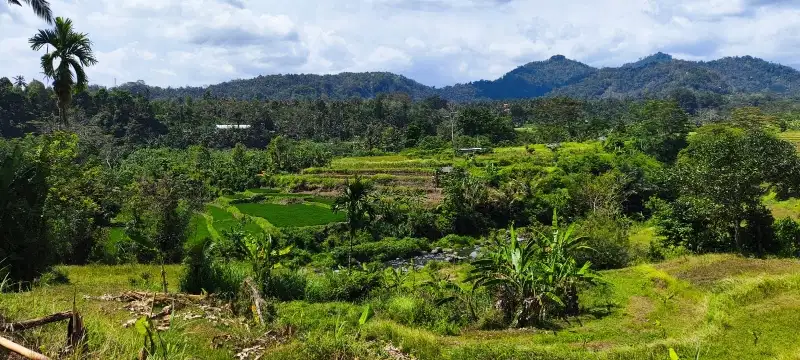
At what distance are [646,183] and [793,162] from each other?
1125 inches

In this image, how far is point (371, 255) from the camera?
35781mm

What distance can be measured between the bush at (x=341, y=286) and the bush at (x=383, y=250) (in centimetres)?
1481

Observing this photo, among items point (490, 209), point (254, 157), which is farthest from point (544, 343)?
point (254, 157)

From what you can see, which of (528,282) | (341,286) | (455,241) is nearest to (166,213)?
(341,286)

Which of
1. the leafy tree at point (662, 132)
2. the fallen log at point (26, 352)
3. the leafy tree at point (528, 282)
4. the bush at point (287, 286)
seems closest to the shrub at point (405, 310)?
the leafy tree at point (528, 282)

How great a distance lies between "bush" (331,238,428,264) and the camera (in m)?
34.5

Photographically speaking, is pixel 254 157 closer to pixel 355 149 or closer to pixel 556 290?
pixel 355 149

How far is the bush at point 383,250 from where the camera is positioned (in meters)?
34.5

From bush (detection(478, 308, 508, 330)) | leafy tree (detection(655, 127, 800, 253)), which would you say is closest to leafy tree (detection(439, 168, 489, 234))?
leafy tree (detection(655, 127, 800, 253))

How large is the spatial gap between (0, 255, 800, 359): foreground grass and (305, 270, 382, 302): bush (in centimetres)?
212

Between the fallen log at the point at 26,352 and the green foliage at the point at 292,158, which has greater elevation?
the fallen log at the point at 26,352

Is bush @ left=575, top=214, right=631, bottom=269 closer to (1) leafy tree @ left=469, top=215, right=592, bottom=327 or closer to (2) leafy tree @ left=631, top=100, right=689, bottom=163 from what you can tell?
(1) leafy tree @ left=469, top=215, right=592, bottom=327

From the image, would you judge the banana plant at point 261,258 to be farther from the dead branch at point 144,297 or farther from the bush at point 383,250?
the bush at point 383,250

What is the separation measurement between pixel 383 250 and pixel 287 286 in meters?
20.6
